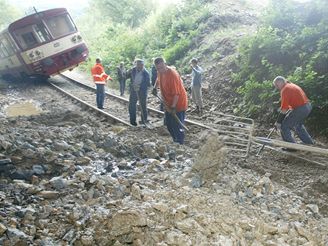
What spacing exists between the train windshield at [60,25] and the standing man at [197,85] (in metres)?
7.62

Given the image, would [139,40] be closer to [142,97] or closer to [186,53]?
[186,53]

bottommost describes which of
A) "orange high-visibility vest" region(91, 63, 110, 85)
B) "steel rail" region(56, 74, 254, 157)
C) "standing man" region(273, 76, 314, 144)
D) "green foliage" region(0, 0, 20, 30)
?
"green foliage" region(0, 0, 20, 30)

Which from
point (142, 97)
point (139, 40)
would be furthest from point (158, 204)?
point (139, 40)

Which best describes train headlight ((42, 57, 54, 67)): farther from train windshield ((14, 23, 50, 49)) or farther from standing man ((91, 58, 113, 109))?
standing man ((91, 58, 113, 109))

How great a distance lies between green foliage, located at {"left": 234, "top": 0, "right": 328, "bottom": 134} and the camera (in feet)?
28.7

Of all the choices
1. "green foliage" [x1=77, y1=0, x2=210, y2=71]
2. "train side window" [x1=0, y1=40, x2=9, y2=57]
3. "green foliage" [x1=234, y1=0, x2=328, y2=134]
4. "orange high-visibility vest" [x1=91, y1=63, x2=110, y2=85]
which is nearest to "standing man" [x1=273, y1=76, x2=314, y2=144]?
"green foliage" [x1=234, y1=0, x2=328, y2=134]

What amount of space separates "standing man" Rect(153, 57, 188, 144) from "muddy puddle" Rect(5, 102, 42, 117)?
242 inches

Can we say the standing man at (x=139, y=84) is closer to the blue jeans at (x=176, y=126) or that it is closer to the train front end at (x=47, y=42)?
the blue jeans at (x=176, y=126)

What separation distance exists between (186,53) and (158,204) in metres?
13.1

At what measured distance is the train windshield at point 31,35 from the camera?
15242 millimetres

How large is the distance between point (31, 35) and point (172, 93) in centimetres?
1046

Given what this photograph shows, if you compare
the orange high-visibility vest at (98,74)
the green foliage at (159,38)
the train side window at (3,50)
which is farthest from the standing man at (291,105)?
the train side window at (3,50)

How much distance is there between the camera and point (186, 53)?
16.5 m

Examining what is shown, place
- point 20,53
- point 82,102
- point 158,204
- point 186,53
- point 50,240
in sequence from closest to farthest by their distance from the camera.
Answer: point 50,240 < point 158,204 < point 82,102 < point 20,53 < point 186,53
